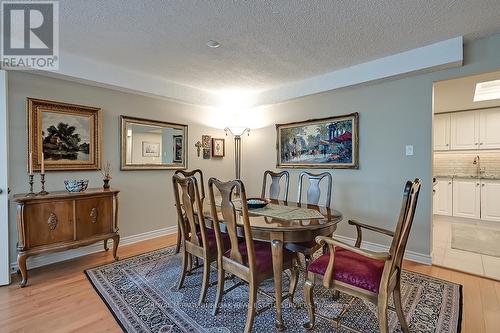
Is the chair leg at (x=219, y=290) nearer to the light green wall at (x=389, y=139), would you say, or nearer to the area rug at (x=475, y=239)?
the light green wall at (x=389, y=139)

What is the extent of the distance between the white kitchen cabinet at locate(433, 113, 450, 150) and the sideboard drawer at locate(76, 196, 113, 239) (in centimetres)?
626

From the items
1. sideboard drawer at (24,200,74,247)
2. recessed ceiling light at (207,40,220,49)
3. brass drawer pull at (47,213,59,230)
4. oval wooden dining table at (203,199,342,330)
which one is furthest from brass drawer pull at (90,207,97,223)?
recessed ceiling light at (207,40,220,49)

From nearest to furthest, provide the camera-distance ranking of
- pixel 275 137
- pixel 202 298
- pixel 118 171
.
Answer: pixel 202 298 → pixel 118 171 → pixel 275 137

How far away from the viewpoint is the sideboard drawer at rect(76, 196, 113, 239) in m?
2.77

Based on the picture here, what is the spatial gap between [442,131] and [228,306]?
5.72 meters

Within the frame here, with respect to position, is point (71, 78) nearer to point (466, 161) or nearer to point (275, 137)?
point (275, 137)

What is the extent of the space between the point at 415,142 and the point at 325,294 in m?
2.08

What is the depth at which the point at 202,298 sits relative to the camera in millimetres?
2096

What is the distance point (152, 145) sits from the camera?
155 inches

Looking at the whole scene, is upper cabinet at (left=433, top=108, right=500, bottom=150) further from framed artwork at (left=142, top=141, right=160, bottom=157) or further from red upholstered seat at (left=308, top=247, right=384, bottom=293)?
framed artwork at (left=142, top=141, right=160, bottom=157)

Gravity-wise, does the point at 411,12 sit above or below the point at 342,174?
above

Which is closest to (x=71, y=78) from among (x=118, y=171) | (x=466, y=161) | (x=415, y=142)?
(x=118, y=171)

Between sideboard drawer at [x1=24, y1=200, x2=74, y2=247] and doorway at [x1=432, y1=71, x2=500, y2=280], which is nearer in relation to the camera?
sideboard drawer at [x1=24, y1=200, x2=74, y2=247]

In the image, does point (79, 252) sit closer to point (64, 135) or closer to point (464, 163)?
A: point (64, 135)
